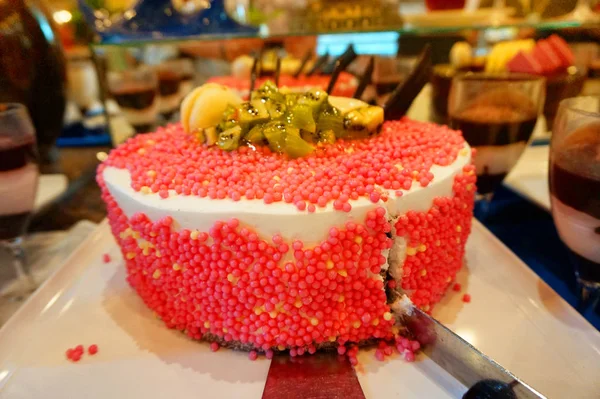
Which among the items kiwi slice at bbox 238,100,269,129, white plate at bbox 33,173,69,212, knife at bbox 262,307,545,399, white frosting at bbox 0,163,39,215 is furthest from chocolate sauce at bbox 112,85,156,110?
knife at bbox 262,307,545,399

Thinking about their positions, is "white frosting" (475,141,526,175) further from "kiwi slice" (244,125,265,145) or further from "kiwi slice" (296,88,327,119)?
"kiwi slice" (244,125,265,145)

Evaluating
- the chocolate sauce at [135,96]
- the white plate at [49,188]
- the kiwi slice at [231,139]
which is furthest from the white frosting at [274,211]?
the chocolate sauce at [135,96]

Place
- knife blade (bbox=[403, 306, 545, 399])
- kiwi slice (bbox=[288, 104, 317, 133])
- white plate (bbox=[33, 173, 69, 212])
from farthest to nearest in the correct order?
white plate (bbox=[33, 173, 69, 212]), kiwi slice (bbox=[288, 104, 317, 133]), knife blade (bbox=[403, 306, 545, 399])

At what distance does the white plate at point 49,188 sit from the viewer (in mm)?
1737

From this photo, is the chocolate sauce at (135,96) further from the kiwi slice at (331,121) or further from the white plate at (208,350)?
the kiwi slice at (331,121)

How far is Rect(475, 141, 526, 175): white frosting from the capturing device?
153 cm

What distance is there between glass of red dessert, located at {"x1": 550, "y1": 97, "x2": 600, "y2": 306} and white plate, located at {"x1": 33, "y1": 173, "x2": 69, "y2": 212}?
66.9 inches

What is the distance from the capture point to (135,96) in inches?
89.7

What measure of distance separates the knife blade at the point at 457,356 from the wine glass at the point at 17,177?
1.14m

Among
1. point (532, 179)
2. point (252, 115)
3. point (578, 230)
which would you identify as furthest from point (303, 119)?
point (532, 179)

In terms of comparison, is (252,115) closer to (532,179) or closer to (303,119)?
(303,119)

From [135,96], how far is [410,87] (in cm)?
151

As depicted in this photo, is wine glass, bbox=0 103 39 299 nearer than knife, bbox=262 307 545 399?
No

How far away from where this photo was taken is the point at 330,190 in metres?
0.94
